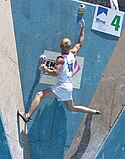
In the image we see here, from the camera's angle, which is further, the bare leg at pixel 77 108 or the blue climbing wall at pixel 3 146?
the bare leg at pixel 77 108

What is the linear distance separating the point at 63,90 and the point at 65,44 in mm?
526

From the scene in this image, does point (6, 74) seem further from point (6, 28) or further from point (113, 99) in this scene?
point (113, 99)

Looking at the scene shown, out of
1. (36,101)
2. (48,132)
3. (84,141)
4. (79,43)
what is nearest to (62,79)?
(36,101)

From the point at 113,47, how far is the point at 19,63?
1193 mm

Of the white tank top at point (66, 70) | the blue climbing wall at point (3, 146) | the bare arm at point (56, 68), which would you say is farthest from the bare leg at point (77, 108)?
the blue climbing wall at point (3, 146)

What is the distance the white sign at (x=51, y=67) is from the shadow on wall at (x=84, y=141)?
45cm

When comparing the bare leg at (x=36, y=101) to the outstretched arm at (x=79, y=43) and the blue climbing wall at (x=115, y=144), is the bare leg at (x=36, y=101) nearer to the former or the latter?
the outstretched arm at (x=79, y=43)

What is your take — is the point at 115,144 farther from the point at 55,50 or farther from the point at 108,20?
the point at 108,20

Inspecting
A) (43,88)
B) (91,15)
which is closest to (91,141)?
(43,88)

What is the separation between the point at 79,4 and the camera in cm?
503

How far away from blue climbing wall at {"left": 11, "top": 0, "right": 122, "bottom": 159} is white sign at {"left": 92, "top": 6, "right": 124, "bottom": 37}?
63 millimetres

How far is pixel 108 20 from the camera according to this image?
513cm

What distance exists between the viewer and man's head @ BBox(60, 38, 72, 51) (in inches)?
183

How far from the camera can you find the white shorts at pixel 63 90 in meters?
4.71
